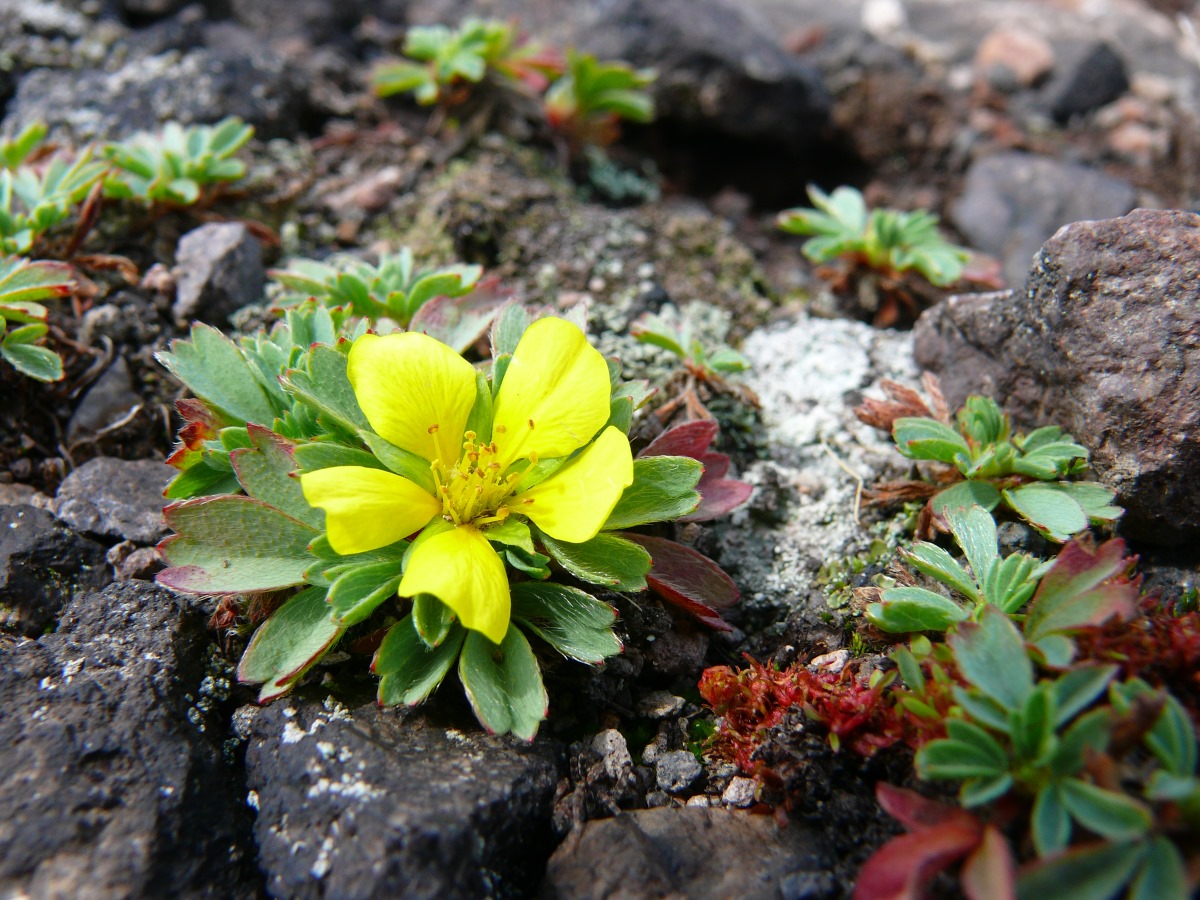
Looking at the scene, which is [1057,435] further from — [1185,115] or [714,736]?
[1185,115]

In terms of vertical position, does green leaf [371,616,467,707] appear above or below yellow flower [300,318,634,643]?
below

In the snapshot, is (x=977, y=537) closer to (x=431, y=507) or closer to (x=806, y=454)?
(x=806, y=454)

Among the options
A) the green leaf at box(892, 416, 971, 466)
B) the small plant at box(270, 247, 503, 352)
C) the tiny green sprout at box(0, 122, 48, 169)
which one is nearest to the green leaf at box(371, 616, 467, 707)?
the small plant at box(270, 247, 503, 352)

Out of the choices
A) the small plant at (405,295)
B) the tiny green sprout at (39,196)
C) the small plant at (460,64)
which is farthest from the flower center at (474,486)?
the small plant at (460,64)

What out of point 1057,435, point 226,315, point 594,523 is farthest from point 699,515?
point 226,315

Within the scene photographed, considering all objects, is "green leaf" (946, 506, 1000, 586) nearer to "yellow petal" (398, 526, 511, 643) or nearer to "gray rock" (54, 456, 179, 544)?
"yellow petal" (398, 526, 511, 643)

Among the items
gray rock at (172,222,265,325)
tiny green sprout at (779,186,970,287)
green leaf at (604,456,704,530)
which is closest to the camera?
green leaf at (604,456,704,530)
